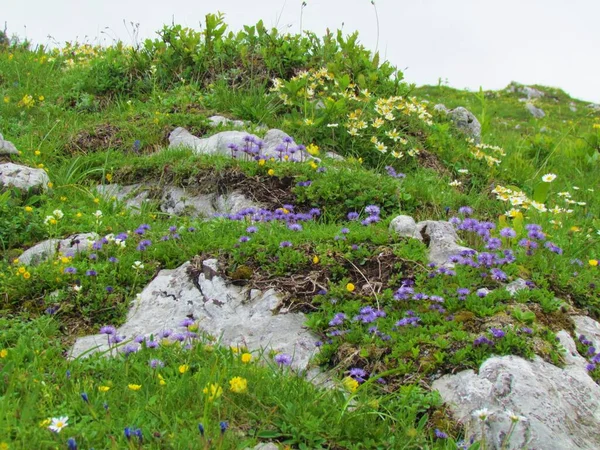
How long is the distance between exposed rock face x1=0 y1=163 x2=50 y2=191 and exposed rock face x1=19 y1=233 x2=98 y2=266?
118 centimetres

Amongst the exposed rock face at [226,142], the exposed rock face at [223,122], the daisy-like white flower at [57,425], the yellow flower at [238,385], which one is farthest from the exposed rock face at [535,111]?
the daisy-like white flower at [57,425]

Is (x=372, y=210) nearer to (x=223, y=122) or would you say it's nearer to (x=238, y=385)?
(x=238, y=385)

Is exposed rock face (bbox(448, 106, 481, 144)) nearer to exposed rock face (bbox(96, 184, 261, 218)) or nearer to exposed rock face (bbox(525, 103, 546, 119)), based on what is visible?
exposed rock face (bbox(96, 184, 261, 218))

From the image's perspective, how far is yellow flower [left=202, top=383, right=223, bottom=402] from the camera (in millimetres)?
3336

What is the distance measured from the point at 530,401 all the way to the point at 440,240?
1961 mm

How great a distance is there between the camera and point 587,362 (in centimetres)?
450

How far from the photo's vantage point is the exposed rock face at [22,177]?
22.8ft

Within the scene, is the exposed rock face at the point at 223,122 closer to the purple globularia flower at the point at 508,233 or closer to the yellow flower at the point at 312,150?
the yellow flower at the point at 312,150

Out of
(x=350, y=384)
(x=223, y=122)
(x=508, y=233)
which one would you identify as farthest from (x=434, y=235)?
(x=223, y=122)

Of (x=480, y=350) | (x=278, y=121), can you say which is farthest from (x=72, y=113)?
(x=480, y=350)

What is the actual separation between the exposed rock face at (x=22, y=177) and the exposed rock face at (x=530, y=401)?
4944 mm

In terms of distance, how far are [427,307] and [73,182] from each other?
191 inches

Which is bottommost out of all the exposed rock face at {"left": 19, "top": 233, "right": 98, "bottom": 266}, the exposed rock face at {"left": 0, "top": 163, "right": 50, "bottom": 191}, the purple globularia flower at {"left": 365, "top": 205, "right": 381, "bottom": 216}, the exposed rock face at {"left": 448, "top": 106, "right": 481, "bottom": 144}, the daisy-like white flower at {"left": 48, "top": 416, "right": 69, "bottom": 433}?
the exposed rock face at {"left": 19, "top": 233, "right": 98, "bottom": 266}

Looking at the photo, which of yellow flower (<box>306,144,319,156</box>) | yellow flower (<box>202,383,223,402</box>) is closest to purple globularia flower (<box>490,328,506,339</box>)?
yellow flower (<box>202,383,223,402</box>)
